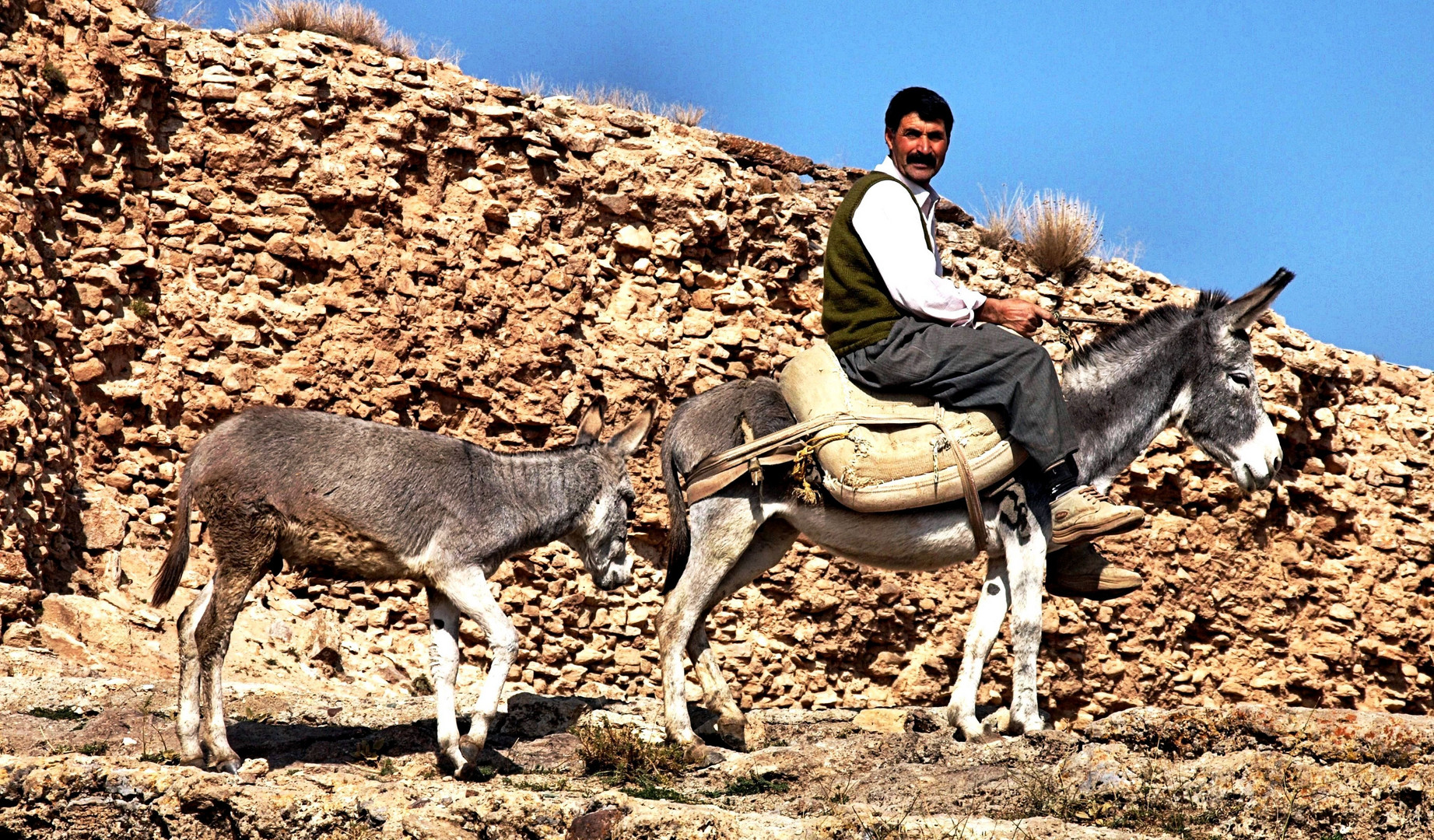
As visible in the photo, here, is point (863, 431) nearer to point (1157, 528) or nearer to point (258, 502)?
point (258, 502)

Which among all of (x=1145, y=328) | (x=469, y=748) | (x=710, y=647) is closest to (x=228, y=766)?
(x=469, y=748)

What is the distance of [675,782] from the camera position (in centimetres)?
723

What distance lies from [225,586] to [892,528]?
348 centimetres

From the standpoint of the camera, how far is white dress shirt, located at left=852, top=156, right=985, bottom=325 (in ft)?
25.9

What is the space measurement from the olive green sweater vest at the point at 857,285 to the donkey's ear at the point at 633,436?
119 cm

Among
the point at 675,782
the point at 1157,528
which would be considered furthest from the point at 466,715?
the point at 1157,528

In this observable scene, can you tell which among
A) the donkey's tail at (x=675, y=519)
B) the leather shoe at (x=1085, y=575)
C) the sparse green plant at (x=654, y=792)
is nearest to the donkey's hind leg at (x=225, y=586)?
the sparse green plant at (x=654, y=792)

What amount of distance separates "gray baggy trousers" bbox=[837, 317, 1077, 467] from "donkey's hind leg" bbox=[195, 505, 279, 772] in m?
3.30

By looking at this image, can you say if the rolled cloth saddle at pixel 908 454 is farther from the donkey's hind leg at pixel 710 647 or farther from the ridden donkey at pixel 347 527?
the ridden donkey at pixel 347 527

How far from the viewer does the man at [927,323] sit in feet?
26.0

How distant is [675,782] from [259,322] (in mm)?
6482

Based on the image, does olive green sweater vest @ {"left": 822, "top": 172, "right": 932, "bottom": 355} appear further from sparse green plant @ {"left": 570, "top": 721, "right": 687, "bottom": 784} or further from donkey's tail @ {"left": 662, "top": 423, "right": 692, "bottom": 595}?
sparse green plant @ {"left": 570, "top": 721, "right": 687, "bottom": 784}

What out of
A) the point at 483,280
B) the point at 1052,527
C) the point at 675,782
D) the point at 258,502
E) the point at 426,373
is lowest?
the point at 675,782

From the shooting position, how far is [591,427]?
27.9 feet
